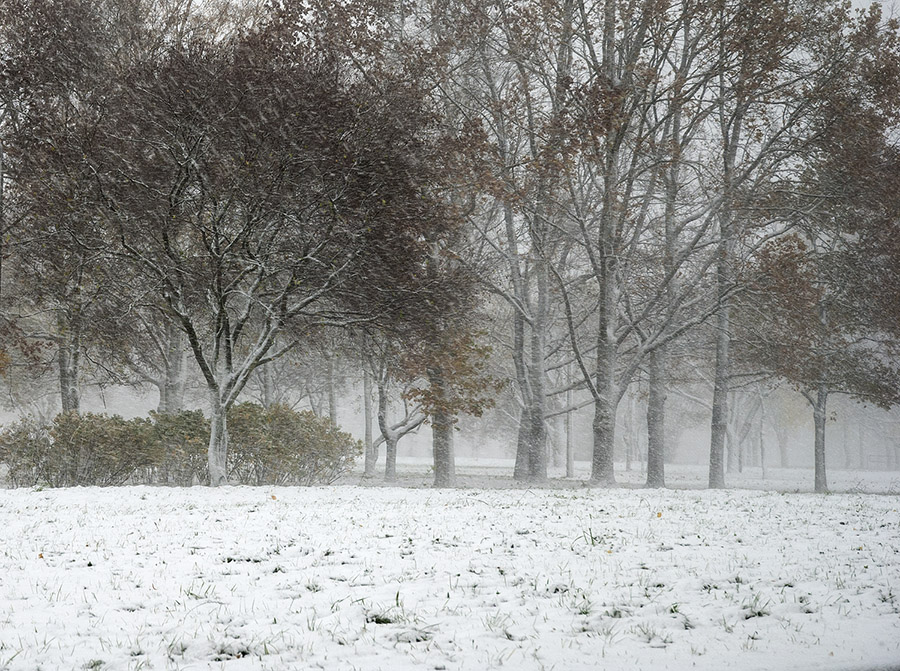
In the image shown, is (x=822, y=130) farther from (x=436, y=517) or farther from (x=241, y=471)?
(x=241, y=471)

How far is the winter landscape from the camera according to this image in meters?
4.94

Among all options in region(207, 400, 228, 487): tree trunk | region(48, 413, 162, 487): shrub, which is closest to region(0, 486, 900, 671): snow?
region(207, 400, 228, 487): tree trunk

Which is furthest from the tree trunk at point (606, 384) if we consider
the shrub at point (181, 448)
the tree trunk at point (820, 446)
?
the tree trunk at point (820, 446)

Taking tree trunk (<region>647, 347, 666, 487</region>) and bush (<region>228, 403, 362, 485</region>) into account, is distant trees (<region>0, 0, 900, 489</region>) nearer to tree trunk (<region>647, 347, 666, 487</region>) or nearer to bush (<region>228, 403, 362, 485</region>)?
tree trunk (<region>647, 347, 666, 487</region>)

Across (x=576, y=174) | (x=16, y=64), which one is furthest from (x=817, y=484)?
(x=16, y=64)

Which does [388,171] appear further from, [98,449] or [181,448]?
[98,449]

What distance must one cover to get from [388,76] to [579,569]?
1080cm

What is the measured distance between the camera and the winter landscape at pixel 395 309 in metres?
4.94

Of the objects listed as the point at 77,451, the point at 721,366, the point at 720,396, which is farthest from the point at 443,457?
the point at 721,366

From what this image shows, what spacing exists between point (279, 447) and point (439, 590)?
1050 centimetres

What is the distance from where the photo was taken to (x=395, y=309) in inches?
555

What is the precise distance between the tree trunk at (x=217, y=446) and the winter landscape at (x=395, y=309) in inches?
2.1

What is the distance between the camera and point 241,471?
51.1 feet

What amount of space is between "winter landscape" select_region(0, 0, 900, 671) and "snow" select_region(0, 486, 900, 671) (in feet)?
0.13
